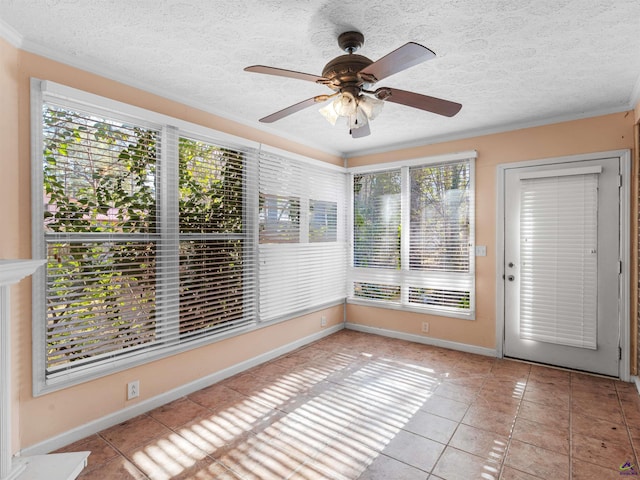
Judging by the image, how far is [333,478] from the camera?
1.93 m

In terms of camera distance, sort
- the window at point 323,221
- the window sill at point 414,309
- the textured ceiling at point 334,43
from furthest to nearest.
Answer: the window at point 323,221 < the window sill at point 414,309 < the textured ceiling at point 334,43

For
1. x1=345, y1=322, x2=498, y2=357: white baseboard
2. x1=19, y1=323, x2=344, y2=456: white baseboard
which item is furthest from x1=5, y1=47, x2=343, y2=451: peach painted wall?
x1=345, y1=322, x2=498, y2=357: white baseboard

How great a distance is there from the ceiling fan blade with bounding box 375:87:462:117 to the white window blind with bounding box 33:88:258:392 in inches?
71.2

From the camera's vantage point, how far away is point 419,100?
184cm

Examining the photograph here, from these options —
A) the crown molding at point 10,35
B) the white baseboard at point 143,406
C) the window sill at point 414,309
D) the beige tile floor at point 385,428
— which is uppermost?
the crown molding at point 10,35

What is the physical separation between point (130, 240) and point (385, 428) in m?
2.28

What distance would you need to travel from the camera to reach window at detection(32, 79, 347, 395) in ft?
7.09

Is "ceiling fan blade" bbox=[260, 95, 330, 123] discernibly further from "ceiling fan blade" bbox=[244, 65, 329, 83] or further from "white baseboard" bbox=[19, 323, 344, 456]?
"white baseboard" bbox=[19, 323, 344, 456]

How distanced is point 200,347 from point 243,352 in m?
0.52

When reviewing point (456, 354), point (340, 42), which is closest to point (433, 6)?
point (340, 42)

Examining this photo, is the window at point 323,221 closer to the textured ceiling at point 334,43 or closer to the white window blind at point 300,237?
the white window blind at point 300,237

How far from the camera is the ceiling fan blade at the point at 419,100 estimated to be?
70.9 inches

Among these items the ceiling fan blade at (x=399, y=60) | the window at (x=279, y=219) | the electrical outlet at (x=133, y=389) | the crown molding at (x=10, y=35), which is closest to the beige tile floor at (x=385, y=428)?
the electrical outlet at (x=133, y=389)

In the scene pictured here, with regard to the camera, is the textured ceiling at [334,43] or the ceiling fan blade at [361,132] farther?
the ceiling fan blade at [361,132]
